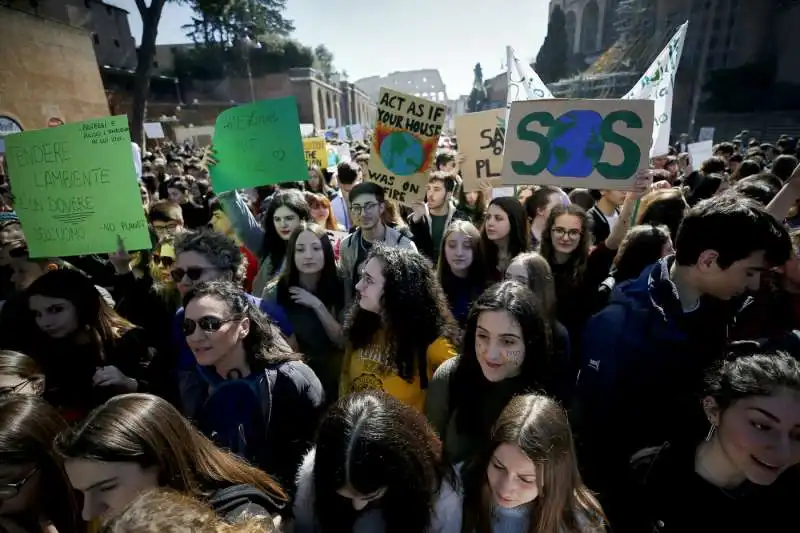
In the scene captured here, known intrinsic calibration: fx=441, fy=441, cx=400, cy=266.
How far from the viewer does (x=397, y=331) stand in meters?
2.38

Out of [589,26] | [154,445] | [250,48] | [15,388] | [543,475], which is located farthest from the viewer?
[589,26]

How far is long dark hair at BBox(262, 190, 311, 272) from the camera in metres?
3.62

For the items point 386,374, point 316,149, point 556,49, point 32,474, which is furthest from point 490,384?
→ point 556,49

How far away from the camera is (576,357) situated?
2734 mm

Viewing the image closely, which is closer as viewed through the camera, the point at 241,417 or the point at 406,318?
the point at 241,417

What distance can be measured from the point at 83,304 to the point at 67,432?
115 cm

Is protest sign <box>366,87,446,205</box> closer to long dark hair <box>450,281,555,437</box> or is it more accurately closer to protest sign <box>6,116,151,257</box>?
protest sign <box>6,116,151,257</box>

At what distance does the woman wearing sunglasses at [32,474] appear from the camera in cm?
147

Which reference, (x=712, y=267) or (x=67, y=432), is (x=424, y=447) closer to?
(x=67, y=432)

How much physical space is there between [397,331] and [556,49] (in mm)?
56164

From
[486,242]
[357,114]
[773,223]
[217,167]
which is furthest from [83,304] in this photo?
[357,114]

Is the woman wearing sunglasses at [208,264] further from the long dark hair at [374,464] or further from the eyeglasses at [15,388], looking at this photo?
the long dark hair at [374,464]

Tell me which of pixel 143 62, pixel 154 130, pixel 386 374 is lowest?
pixel 386 374

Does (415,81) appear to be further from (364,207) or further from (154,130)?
(364,207)
